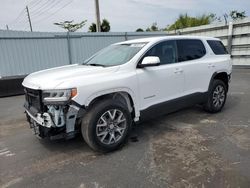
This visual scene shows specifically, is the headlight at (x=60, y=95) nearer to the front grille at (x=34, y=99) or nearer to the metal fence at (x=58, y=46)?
the front grille at (x=34, y=99)

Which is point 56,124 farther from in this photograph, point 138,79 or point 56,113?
point 138,79

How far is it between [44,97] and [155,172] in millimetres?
1802

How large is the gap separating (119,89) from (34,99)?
131cm

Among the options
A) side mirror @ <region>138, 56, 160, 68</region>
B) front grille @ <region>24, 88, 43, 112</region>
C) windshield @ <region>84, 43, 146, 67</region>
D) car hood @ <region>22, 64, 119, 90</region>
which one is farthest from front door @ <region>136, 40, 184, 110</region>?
front grille @ <region>24, 88, 43, 112</region>

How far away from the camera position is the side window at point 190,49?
14.6 feet

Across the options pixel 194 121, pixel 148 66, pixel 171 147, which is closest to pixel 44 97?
pixel 148 66

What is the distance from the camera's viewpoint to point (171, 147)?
141 inches

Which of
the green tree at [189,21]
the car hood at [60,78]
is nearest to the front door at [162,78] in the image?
the car hood at [60,78]

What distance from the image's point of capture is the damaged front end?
9.95ft

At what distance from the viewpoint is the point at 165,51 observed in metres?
4.23

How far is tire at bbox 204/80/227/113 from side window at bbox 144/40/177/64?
4.44 ft

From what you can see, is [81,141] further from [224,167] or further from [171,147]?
[224,167]

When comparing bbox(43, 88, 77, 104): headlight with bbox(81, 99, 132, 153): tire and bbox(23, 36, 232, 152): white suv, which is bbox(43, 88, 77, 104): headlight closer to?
bbox(23, 36, 232, 152): white suv

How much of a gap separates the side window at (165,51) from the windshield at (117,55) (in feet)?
0.79
